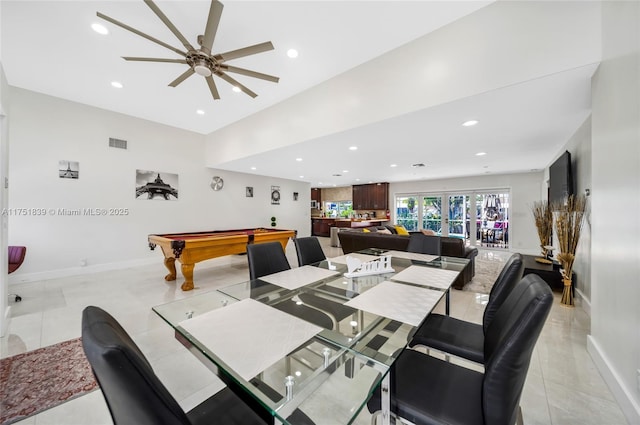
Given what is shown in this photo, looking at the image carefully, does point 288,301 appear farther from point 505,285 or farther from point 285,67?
point 285,67

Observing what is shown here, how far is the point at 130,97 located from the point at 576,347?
6820 millimetres

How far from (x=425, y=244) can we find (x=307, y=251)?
5.12 ft

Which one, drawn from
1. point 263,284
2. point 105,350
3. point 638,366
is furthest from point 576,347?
point 105,350

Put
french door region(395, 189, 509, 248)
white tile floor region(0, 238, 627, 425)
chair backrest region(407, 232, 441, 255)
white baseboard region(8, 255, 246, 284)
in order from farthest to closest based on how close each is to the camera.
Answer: french door region(395, 189, 509, 248) < white baseboard region(8, 255, 246, 284) < chair backrest region(407, 232, 441, 255) < white tile floor region(0, 238, 627, 425)

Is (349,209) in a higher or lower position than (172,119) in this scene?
lower

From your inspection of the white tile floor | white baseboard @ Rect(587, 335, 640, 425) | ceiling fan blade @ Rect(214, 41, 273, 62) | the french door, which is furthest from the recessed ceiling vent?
the french door

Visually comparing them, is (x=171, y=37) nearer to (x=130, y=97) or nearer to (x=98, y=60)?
(x=98, y=60)

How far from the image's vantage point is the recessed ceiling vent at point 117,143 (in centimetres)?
478

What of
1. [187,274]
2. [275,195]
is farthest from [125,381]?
[275,195]

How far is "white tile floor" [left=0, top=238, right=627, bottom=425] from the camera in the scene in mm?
1536

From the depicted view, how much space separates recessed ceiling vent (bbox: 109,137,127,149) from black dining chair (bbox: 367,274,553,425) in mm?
6190

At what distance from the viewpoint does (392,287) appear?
1712 millimetres

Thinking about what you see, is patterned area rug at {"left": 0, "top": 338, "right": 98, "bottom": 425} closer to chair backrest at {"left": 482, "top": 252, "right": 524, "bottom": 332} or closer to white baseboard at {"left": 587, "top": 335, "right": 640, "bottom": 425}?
chair backrest at {"left": 482, "top": 252, "right": 524, "bottom": 332}

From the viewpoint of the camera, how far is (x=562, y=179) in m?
3.63
